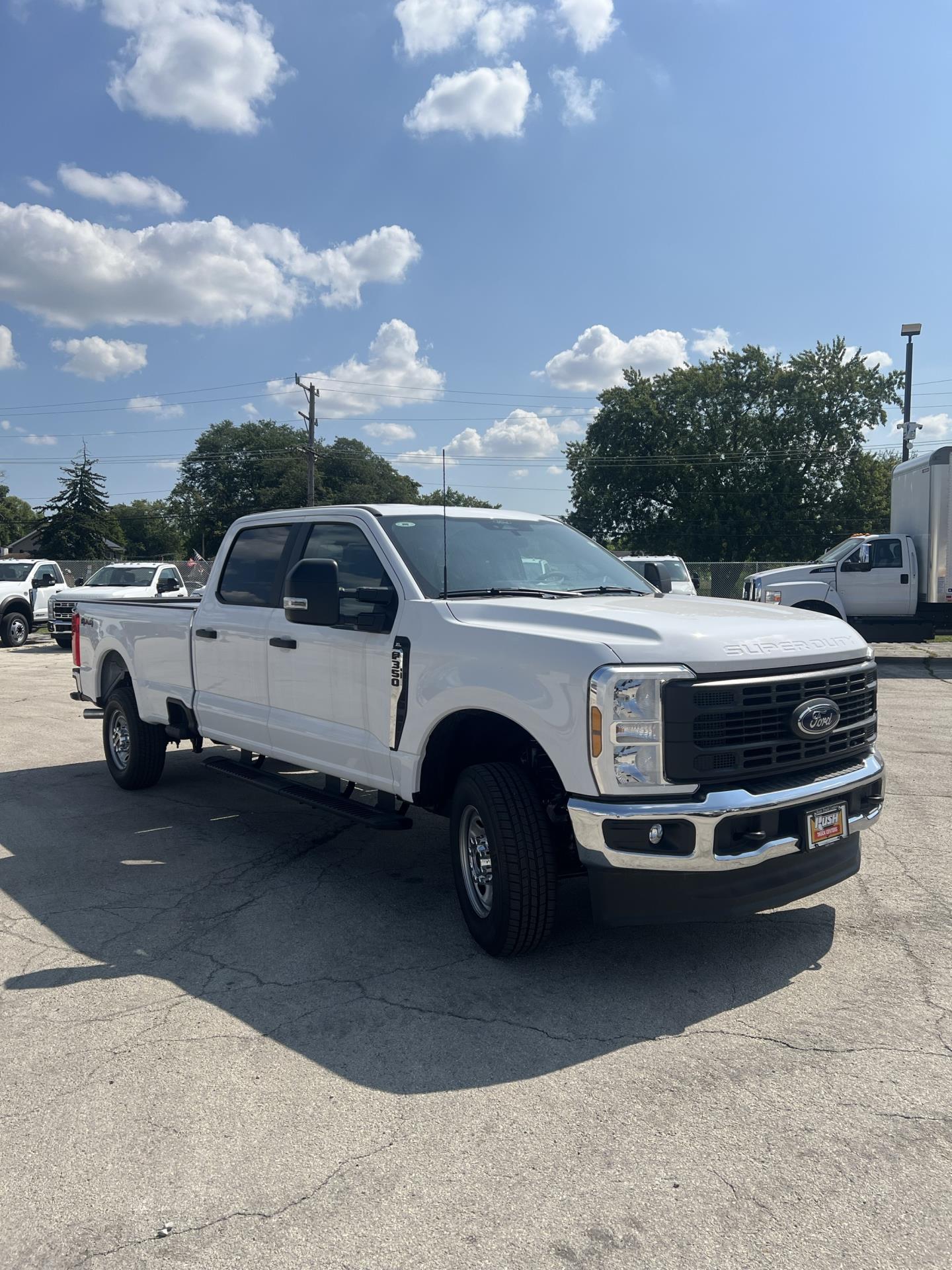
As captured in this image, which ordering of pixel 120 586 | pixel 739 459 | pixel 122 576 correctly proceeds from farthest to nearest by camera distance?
1. pixel 739 459
2. pixel 122 576
3. pixel 120 586

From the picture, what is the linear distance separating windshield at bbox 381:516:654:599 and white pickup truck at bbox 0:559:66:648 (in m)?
21.0

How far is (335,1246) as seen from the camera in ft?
8.36

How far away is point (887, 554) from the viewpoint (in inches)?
680

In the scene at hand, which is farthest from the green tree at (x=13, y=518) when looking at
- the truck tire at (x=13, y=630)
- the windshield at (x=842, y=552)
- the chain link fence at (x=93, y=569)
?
the windshield at (x=842, y=552)

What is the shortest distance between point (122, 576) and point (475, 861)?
20771mm

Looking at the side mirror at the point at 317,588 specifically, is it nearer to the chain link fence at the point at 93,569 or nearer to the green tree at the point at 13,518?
the chain link fence at the point at 93,569

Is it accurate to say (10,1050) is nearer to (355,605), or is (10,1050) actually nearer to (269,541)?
(355,605)

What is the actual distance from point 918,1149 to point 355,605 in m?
3.44

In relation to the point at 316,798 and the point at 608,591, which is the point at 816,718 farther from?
the point at 316,798

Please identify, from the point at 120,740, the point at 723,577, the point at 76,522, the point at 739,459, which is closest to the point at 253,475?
the point at 76,522

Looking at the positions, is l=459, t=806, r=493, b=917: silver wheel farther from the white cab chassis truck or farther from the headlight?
the white cab chassis truck

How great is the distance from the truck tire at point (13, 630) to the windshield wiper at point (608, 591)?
22.0 m

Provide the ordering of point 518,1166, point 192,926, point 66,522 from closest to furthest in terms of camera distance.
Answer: point 518,1166 < point 192,926 < point 66,522

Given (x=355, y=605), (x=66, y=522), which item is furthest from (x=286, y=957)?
(x=66, y=522)
